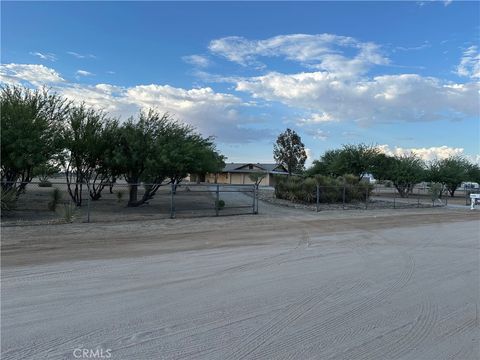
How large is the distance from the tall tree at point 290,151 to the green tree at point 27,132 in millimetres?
61333

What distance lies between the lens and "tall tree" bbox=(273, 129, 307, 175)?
8119 centimetres

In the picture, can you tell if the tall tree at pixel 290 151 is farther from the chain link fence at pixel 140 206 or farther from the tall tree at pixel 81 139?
the tall tree at pixel 81 139

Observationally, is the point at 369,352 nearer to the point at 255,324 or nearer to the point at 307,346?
the point at 307,346

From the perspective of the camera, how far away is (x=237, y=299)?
6.37 meters

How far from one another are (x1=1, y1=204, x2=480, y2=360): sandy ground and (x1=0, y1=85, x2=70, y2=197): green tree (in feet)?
26.3

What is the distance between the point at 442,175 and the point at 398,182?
9320 millimetres

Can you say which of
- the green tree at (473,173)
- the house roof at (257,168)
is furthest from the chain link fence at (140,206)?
the house roof at (257,168)

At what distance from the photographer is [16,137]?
60.5ft

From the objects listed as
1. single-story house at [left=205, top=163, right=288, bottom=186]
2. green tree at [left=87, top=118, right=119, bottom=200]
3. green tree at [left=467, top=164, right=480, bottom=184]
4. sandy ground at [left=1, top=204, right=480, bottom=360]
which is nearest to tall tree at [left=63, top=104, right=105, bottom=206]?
green tree at [left=87, top=118, right=119, bottom=200]

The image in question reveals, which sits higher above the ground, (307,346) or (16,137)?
(16,137)

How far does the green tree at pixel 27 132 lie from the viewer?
60.4ft

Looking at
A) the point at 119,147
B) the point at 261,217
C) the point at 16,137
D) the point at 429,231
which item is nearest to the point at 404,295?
the point at 429,231

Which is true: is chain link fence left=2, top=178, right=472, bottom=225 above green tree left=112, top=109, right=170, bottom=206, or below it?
below

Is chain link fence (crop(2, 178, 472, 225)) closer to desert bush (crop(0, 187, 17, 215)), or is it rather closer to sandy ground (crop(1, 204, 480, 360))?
desert bush (crop(0, 187, 17, 215))
